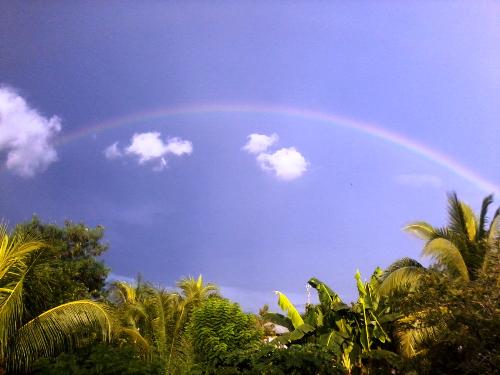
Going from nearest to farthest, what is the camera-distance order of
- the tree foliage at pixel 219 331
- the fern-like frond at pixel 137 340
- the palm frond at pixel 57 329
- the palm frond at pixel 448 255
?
the palm frond at pixel 57 329 → the tree foliage at pixel 219 331 → the fern-like frond at pixel 137 340 → the palm frond at pixel 448 255

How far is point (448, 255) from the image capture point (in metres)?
16.7

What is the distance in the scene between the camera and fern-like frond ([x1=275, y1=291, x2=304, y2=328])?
1688 cm

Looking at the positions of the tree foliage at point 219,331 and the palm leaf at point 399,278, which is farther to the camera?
the palm leaf at point 399,278

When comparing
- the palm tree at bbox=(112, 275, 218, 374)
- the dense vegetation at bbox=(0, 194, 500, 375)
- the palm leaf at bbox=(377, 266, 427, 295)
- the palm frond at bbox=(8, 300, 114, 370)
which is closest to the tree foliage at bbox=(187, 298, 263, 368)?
the dense vegetation at bbox=(0, 194, 500, 375)

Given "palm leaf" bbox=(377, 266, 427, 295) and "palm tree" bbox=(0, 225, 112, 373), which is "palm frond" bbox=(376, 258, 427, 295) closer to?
"palm leaf" bbox=(377, 266, 427, 295)

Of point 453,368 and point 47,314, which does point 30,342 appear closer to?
point 47,314

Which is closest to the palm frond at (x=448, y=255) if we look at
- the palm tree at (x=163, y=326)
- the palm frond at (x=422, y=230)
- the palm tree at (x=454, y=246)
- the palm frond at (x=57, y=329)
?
the palm tree at (x=454, y=246)

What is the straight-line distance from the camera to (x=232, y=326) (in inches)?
533

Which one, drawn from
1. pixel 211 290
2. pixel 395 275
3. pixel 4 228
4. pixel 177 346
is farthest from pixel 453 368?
pixel 211 290

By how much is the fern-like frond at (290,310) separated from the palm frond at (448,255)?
15.6ft

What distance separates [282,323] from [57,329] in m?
8.20

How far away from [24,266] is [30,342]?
1.71 metres

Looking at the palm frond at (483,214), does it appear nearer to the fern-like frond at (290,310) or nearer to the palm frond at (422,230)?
the palm frond at (422,230)

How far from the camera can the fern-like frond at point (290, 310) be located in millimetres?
16875
